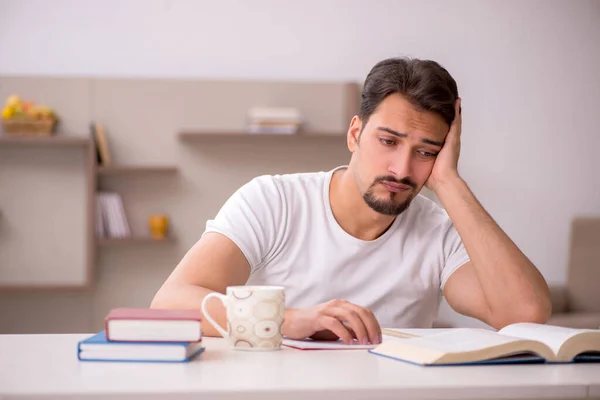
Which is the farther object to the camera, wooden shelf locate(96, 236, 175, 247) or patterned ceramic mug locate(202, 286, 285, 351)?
wooden shelf locate(96, 236, 175, 247)

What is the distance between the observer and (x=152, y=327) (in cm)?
117

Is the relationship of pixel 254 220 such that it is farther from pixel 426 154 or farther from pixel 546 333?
pixel 546 333

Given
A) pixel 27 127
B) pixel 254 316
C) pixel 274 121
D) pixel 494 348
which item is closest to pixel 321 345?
pixel 254 316

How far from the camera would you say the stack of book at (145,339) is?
3.82ft

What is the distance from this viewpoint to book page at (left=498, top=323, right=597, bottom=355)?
1.26m

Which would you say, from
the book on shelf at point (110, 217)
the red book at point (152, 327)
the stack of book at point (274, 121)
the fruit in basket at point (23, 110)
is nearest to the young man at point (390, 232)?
the red book at point (152, 327)

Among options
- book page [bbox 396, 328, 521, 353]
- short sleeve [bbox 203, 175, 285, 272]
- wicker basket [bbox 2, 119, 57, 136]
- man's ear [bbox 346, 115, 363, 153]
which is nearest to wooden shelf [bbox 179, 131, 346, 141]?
wicker basket [bbox 2, 119, 57, 136]

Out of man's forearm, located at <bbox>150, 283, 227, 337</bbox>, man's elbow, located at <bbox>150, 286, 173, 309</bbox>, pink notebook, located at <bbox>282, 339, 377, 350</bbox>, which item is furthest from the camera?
man's elbow, located at <bbox>150, 286, 173, 309</bbox>

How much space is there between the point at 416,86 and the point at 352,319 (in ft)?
2.47

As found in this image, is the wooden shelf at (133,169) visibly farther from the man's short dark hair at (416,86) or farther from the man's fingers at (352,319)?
the man's fingers at (352,319)

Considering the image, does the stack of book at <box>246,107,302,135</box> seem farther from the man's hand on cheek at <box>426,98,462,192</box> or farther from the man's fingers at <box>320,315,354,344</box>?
the man's fingers at <box>320,315,354,344</box>

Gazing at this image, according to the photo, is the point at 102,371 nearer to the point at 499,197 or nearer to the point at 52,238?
the point at 52,238

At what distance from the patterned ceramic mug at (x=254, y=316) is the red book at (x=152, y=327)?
0.29 ft

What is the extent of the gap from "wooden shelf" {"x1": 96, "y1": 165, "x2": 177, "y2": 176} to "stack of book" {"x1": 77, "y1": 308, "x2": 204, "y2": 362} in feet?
10.8
